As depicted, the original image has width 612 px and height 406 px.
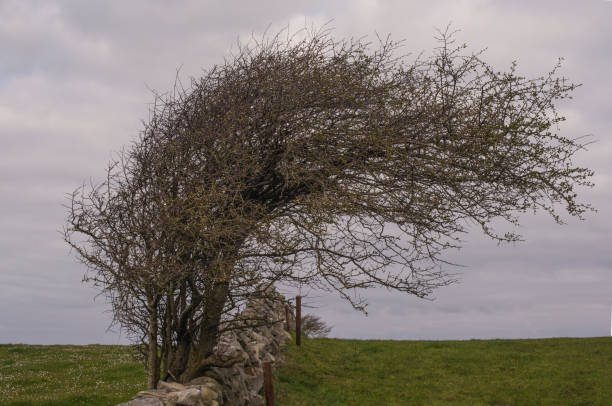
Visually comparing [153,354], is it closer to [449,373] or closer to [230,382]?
[230,382]

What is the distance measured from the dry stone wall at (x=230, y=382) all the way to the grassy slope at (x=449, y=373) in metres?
1.47

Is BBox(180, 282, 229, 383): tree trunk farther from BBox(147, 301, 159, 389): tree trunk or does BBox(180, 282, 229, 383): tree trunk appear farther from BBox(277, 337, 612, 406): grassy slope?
BBox(277, 337, 612, 406): grassy slope

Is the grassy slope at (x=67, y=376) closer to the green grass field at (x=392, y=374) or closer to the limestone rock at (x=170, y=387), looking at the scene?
the green grass field at (x=392, y=374)

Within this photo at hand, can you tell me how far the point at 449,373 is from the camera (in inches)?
892

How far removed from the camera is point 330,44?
630 inches

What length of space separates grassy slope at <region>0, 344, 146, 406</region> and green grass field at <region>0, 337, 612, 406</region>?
0.14 ft

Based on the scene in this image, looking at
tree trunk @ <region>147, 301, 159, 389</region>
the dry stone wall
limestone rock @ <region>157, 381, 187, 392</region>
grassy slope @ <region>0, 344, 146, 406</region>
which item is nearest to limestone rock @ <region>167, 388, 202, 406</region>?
the dry stone wall

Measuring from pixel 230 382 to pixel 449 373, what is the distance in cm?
1160

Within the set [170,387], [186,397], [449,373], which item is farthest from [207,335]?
[449,373]

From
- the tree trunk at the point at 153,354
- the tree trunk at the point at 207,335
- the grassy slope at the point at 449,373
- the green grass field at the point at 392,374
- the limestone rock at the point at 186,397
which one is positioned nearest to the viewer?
the limestone rock at the point at 186,397

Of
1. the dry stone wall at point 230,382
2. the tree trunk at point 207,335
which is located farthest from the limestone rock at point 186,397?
the tree trunk at point 207,335

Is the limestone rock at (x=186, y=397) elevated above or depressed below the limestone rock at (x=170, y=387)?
below

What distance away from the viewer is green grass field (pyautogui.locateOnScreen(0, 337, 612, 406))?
18781 mm

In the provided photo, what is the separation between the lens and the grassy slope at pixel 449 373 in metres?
19.3
